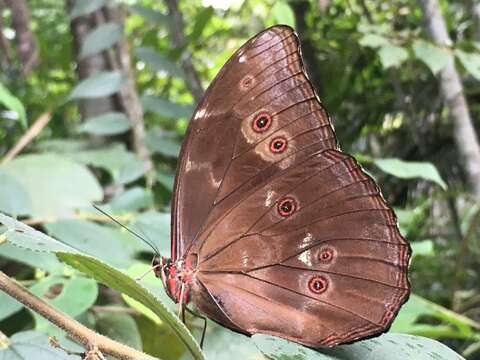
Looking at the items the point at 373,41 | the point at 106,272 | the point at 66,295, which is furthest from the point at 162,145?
the point at 106,272

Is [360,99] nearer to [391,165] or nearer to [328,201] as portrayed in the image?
[391,165]

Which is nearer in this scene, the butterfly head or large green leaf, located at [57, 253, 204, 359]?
large green leaf, located at [57, 253, 204, 359]

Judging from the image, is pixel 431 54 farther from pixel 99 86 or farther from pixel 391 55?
pixel 99 86

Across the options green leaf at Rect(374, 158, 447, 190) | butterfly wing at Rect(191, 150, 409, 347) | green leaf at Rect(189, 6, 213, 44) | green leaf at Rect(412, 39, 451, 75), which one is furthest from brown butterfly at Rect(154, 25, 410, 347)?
green leaf at Rect(189, 6, 213, 44)

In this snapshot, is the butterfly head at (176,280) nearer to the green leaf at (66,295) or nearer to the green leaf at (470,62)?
the green leaf at (66,295)

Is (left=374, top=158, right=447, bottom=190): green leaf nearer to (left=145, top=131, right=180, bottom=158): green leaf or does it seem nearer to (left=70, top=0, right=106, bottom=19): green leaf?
(left=145, top=131, right=180, bottom=158): green leaf
